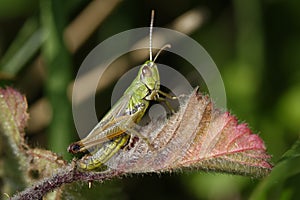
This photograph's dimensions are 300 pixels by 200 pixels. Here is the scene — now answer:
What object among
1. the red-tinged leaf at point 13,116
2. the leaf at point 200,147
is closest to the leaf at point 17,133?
the red-tinged leaf at point 13,116

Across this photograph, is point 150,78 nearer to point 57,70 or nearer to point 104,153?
point 104,153

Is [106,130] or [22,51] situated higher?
[22,51]

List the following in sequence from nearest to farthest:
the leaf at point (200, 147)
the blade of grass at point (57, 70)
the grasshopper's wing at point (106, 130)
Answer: the leaf at point (200, 147), the grasshopper's wing at point (106, 130), the blade of grass at point (57, 70)

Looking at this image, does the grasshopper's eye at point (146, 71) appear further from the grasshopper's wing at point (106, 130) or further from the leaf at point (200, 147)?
the leaf at point (200, 147)

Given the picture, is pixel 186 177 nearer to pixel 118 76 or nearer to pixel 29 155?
pixel 118 76

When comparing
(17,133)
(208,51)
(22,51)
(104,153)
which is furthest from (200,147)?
(208,51)
